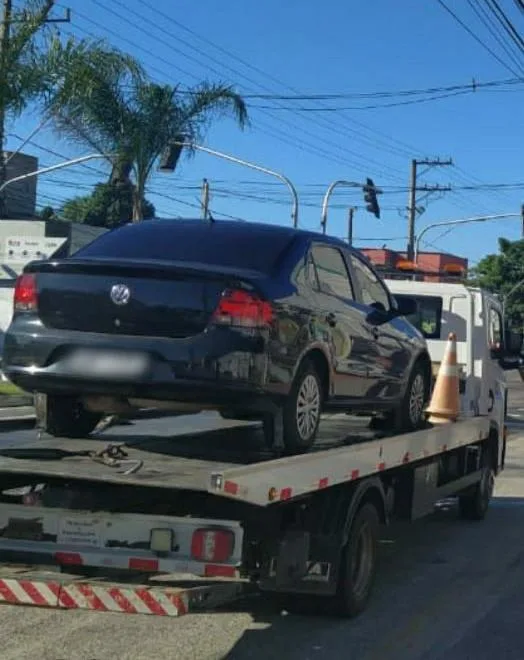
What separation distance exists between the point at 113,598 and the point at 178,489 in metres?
0.64

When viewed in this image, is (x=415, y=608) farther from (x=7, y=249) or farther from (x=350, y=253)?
(x=7, y=249)

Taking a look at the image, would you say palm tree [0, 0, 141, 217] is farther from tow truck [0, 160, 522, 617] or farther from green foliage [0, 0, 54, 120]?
tow truck [0, 160, 522, 617]

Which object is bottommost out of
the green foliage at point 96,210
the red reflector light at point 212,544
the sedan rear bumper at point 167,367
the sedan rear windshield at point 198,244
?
the red reflector light at point 212,544

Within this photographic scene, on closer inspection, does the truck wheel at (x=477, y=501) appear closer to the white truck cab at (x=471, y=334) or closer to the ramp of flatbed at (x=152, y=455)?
the white truck cab at (x=471, y=334)

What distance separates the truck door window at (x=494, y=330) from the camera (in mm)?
11367

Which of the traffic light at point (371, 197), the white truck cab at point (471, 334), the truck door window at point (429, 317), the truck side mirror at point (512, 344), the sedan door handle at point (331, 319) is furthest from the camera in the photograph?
the traffic light at point (371, 197)

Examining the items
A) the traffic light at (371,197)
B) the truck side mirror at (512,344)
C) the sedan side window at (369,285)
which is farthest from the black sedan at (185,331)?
the traffic light at (371,197)

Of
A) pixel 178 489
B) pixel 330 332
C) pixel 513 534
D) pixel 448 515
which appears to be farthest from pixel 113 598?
pixel 448 515

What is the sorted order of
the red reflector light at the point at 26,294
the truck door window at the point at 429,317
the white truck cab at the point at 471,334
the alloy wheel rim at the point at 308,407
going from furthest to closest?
the truck door window at the point at 429,317
the white truck cab at the point at 471,334
the alloy wheel rim at the point at 308,407
the red reflector light at the point at 26,294

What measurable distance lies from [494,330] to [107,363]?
706 cm

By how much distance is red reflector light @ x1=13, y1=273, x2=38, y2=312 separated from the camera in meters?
5.90

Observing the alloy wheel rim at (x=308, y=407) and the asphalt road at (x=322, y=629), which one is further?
the alloy wheel rim at (x=308, y=407)

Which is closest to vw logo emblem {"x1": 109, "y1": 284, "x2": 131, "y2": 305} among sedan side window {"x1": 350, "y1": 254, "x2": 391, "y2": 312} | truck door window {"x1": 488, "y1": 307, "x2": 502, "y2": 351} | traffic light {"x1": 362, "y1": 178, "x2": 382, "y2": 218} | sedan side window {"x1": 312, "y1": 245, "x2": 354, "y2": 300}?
sedan side window {"x1": 312, "y1": 245, "x2": 354, "y2": 300}

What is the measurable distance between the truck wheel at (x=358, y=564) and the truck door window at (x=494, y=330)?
16.9 feet
